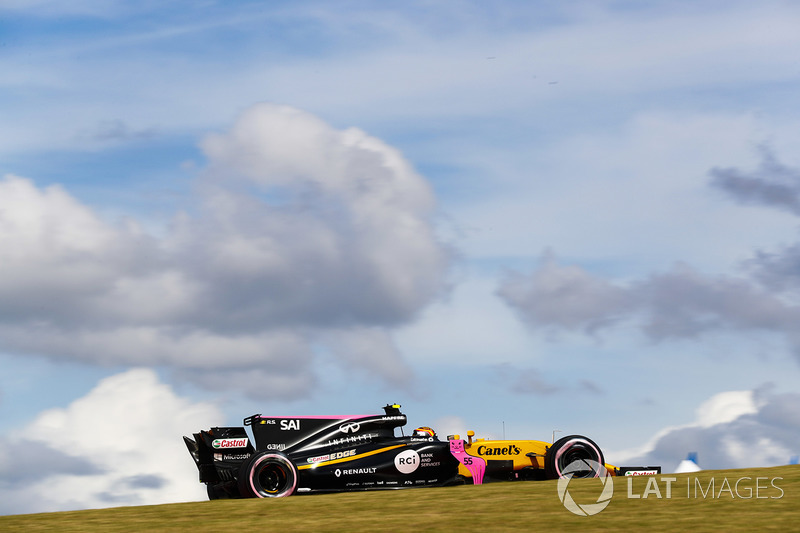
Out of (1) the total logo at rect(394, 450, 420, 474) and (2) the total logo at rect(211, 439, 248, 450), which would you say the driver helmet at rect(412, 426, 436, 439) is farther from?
(2) the total logo at rect(211, 439, 248, 450)

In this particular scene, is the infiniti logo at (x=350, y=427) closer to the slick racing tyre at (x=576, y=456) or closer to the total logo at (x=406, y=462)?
the total logo at (x=406, y=462)

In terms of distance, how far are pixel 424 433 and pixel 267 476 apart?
→ 13.5 ft

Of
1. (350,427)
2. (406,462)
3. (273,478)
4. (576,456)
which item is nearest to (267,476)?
(273,478)

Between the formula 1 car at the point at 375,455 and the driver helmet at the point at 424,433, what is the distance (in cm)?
3

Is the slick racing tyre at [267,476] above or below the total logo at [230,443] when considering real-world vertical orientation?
below

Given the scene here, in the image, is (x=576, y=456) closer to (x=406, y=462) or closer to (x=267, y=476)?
(x=406, y=462)

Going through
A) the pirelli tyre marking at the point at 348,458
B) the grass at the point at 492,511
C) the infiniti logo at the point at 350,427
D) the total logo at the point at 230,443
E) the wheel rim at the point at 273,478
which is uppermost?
the infiniti logo at the point at 350,427

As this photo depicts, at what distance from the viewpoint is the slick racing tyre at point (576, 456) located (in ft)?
68.9

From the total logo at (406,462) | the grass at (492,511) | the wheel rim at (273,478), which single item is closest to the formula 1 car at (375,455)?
the total logo at (406,462)

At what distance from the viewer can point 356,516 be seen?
Result: 1611 centimetres

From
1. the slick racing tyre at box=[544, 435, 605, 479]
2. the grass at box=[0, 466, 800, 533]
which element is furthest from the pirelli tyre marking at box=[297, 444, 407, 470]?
the slick racing tyre at box=[544, 435, 605, 479]

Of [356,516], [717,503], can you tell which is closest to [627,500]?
[717,503]

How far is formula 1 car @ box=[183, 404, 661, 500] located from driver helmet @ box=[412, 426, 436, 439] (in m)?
0.03

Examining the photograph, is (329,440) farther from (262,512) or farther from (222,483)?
(262,512)
